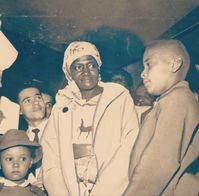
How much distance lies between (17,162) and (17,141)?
0.69 ft

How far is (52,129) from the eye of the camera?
4816 millimetres

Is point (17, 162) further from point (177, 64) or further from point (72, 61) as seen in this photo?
point (177, 64)

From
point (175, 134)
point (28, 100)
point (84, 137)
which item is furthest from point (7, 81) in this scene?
point (175, 134)

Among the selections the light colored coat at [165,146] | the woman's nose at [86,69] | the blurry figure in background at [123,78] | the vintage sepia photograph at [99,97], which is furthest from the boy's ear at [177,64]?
the woman's nose at [86,69]

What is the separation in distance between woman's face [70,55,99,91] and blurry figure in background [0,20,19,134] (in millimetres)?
655

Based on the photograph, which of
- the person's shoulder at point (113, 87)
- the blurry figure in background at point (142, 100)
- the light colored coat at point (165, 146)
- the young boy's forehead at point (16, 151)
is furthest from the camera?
the person's shoulder at point (113, 87)

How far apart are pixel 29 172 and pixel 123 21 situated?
6.15 ft

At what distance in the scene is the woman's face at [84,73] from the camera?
193 inches

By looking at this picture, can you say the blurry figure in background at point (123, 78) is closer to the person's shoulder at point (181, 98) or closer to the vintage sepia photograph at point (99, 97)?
the vintage sepia photograph at point (99, 97)

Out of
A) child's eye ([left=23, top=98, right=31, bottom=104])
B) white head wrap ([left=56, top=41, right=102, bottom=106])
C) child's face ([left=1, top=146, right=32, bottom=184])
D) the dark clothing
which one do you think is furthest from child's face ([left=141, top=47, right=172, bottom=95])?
the dark clothing

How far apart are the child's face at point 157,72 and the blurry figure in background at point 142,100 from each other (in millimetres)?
47

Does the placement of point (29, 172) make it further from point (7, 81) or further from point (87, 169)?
point (7, 81)

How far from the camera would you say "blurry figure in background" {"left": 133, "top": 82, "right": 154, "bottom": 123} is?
15.7ft

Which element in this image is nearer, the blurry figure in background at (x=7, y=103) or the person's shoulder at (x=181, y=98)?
the person's shoulder at (x=181, y=98)
